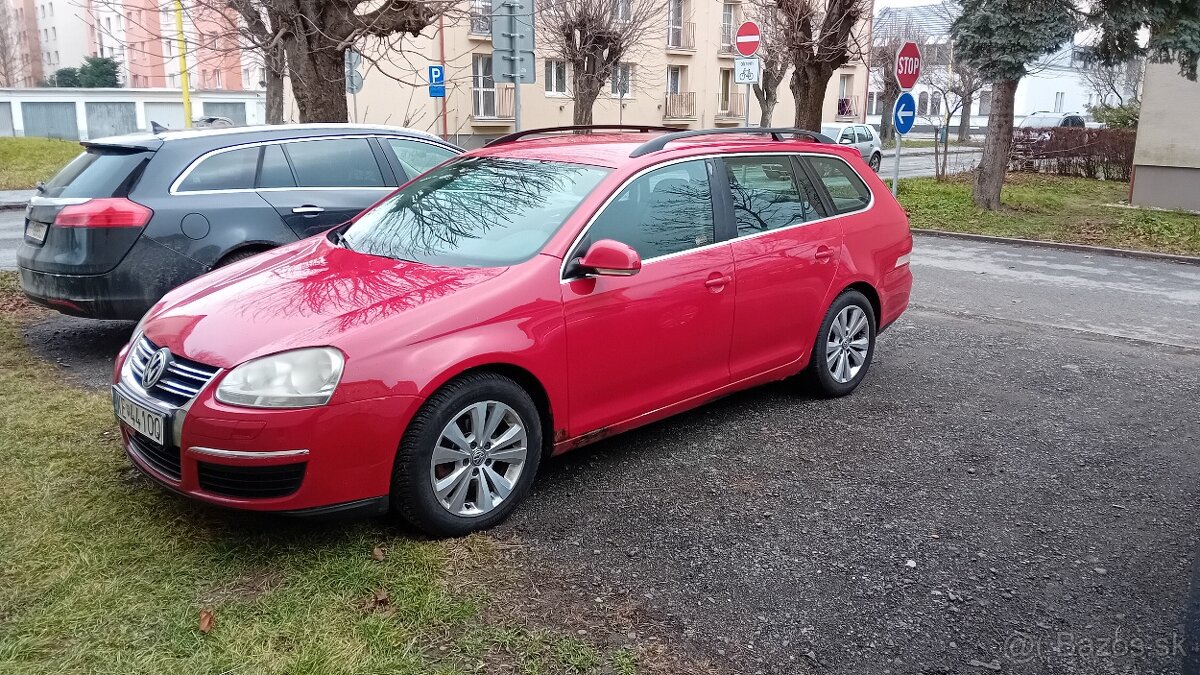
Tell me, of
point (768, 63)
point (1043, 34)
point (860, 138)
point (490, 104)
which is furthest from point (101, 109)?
point (1043, 34)

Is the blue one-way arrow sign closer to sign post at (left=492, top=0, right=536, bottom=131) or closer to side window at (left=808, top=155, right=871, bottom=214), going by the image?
sign post at (left=492, top=0, right=536, bottom=131)

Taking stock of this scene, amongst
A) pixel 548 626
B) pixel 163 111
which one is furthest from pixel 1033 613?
pixel 163 111

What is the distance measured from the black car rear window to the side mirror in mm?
3810

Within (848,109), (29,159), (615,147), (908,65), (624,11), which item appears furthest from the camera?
(848,109)

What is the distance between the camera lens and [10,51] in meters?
60.8

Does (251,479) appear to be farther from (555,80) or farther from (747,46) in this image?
(555,80)

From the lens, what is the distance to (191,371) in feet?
→ 11.8

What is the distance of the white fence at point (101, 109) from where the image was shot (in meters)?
38.8

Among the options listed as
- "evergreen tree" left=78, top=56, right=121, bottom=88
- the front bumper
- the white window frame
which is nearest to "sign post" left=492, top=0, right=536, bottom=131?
the front bumper

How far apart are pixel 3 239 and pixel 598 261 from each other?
12.1 metres

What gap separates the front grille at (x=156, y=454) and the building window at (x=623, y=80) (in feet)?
113

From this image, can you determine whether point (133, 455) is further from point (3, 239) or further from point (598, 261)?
point (3, 239)

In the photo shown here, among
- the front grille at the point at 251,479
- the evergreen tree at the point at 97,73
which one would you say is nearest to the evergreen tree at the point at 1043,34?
the front grille at the point at 251,479

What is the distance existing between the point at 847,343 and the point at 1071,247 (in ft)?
29.7
